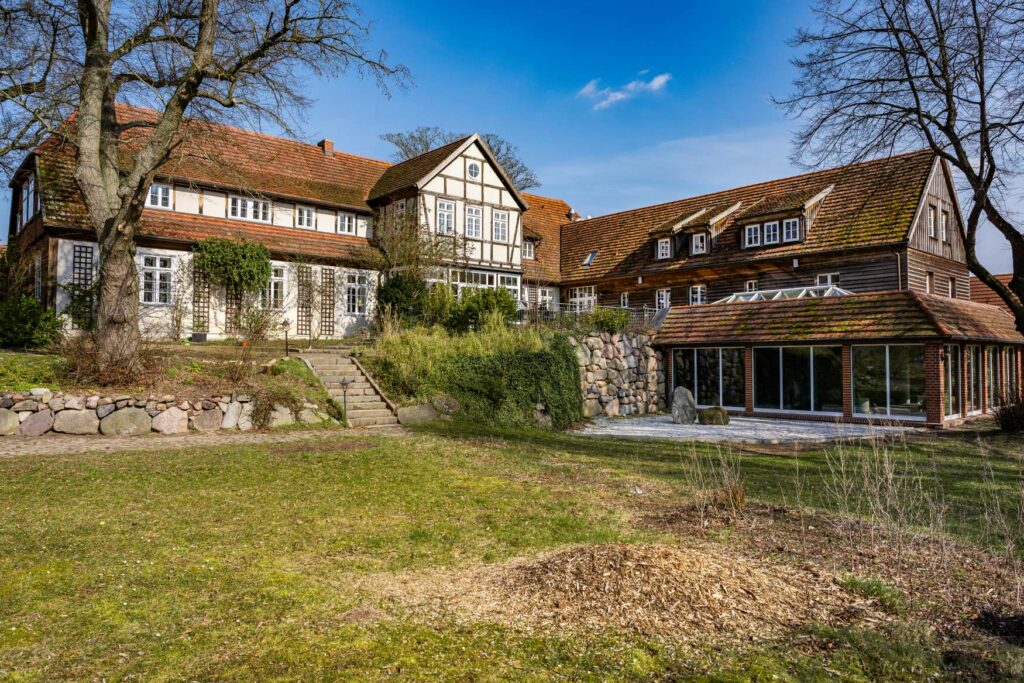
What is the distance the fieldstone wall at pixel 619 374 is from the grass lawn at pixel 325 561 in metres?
10.1

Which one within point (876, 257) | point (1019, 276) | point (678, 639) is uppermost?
point (876, 257)

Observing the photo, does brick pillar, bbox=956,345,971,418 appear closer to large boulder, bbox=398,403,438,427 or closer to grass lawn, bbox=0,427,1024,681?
grass lawn, bbox=0,427,1024,681

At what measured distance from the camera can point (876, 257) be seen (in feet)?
84.7

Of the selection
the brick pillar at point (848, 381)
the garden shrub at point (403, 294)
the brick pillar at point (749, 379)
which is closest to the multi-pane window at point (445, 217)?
the garden shrub at point (403, 294)

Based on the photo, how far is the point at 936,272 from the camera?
2764 centimetres

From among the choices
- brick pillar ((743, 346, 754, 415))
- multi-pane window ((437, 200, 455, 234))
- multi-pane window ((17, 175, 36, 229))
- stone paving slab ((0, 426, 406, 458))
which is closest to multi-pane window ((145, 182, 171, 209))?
multi-pane window ((17, 175, 36, 229))

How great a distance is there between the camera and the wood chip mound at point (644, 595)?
4.48 m

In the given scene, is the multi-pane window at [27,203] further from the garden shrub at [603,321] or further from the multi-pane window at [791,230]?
the multi-pane window at [791,230]

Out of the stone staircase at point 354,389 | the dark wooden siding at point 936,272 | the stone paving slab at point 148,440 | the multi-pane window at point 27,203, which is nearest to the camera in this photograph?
the stone paving slab at point 148,440

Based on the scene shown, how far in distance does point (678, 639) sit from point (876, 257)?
2598 cm

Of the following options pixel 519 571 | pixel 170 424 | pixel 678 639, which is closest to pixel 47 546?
pixel 519 571

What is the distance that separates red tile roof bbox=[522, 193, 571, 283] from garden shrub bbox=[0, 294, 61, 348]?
2100 cm

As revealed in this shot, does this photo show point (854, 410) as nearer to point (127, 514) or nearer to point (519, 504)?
point (519, 504)

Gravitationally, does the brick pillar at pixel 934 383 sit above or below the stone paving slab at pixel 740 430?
above
